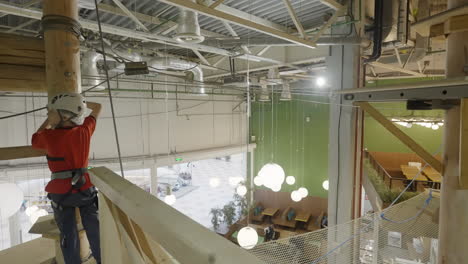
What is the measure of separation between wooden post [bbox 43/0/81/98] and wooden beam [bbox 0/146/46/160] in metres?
0.53

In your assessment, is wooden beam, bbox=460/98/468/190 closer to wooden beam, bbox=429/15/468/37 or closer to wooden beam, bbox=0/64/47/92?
wooden beam, bbox=429/15/468/37

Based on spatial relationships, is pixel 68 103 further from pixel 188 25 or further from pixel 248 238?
pixel 248 238

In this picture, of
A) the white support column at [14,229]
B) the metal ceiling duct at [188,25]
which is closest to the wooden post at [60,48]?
the metal ceiling duct at [188,25]

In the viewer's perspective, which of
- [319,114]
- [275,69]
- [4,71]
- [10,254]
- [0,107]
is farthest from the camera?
[319,114]

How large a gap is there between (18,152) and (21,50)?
0.70 meters

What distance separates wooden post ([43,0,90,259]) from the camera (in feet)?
4.80

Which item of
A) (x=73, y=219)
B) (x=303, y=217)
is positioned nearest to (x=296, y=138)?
(x=303, y=217)

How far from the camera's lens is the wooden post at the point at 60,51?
1466mm

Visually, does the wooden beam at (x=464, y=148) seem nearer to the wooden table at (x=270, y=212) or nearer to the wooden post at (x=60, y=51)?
the wooden post at (x=60, y=51)

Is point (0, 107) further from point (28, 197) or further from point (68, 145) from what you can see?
point (68, 145)

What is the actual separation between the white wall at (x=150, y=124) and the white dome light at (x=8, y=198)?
3830mm

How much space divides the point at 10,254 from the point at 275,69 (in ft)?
21.2

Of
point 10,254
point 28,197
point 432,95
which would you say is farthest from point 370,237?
point 28,197

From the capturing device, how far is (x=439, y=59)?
20.4 feet
